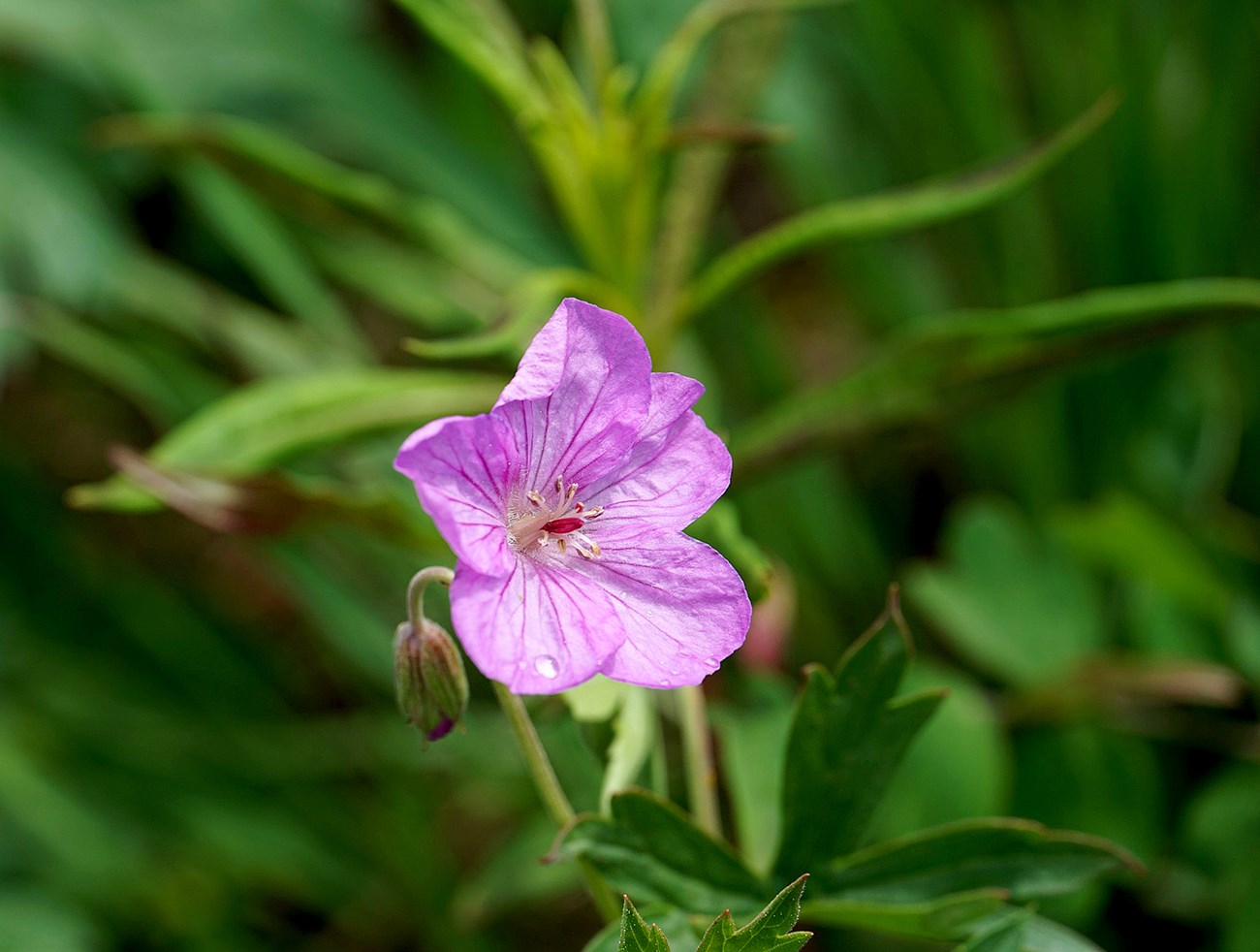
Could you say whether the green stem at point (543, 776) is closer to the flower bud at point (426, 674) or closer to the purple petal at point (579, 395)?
the flower bud at point (426, 674)

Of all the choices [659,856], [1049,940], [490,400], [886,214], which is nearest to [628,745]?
[659,856]

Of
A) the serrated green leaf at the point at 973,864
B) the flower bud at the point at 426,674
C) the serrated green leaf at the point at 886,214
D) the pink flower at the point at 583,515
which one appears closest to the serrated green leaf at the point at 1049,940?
the serrated green leaf at the point at 973,864

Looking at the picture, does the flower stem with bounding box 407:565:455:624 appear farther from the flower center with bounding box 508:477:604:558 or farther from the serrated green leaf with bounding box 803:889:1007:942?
the serrated green leaf with bounding box 803:889:1007:942

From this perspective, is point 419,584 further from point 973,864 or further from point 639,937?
point 973,864

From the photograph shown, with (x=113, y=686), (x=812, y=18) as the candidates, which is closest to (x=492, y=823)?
(x=113, y=686)

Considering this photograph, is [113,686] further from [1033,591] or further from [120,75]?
[1033,591]

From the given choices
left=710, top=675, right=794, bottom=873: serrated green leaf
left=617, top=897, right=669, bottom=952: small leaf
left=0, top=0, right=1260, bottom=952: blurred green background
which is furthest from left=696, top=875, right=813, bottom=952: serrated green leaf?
left=0, top=0, right=1260, bottom=952: blurred green background
